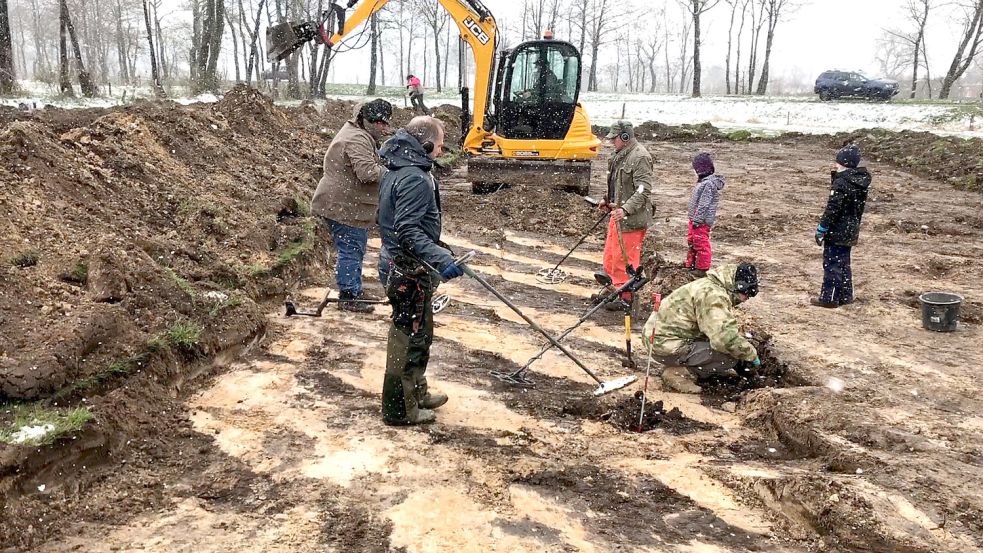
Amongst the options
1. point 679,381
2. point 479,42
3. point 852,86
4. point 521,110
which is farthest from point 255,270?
point 852,86

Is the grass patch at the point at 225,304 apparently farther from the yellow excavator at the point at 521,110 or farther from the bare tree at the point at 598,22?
the bare tree at the point at 598,22

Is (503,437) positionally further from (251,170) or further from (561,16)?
(561,16)

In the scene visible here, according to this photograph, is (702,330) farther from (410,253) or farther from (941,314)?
(941,314)

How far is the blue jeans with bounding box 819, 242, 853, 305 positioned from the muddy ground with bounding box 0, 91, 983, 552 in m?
0.17

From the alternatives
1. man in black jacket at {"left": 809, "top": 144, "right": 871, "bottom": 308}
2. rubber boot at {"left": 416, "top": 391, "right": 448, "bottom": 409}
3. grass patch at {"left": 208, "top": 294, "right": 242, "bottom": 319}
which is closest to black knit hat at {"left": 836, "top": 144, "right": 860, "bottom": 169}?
man in black jacket at {"left": 809, "top": 144, "right": 871, "bottom": 308}

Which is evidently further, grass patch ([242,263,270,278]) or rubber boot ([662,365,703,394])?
grass patch ([242,263,270,278])

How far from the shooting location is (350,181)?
6082 mm

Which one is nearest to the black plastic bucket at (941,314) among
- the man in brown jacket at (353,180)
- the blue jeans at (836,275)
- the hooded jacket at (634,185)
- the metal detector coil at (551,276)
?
the blue jeans at (836,275)

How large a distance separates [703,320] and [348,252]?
320cm

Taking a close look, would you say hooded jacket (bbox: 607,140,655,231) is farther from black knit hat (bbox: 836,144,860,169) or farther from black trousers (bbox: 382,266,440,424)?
black trousers (bbox: 382,266,440,424)

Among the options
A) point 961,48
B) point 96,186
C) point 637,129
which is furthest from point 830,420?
point 961,48

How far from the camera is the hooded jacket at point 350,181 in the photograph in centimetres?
598

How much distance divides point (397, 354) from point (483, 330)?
6.65 feet

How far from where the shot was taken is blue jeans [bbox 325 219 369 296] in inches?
249
